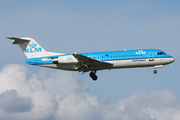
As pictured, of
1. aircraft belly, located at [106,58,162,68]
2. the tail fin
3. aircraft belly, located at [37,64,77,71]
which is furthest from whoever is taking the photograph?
the tail fin

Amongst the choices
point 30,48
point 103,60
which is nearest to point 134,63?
point 103,60

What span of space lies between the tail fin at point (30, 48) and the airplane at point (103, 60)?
265mm

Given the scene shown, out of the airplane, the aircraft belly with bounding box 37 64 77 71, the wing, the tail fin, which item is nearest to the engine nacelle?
the airplane

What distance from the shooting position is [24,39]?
34.9 meters

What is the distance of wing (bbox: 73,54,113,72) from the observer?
30.7 m

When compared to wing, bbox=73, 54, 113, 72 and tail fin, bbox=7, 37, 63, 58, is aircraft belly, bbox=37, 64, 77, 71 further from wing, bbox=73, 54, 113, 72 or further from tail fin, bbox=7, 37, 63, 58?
tail fin, bbox=7, 37, 63, 58

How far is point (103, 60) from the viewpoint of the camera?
3238 centimetres

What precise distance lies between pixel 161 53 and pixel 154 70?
251 centimetres

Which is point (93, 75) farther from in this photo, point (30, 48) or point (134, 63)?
point (30, 48)

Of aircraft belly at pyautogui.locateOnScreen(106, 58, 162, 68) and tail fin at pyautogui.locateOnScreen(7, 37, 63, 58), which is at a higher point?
tail fin at pyautogui.locateOnScreen(7, 37, 63, 58)

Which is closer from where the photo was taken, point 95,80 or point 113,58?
point 113,58

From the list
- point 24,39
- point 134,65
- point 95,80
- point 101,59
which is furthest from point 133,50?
point 24,39

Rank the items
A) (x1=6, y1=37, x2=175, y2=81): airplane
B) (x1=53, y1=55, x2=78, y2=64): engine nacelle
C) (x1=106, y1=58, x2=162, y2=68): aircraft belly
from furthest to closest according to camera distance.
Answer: (x1=106, y1=58, x2=162, y2=68): aircraft belly, (x1=6, y1=37, x2=175, y2=81): airplane, (x1=53, y1=55, x2=78, y2=64): engine nacelle

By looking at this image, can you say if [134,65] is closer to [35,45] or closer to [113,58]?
[113,58]
